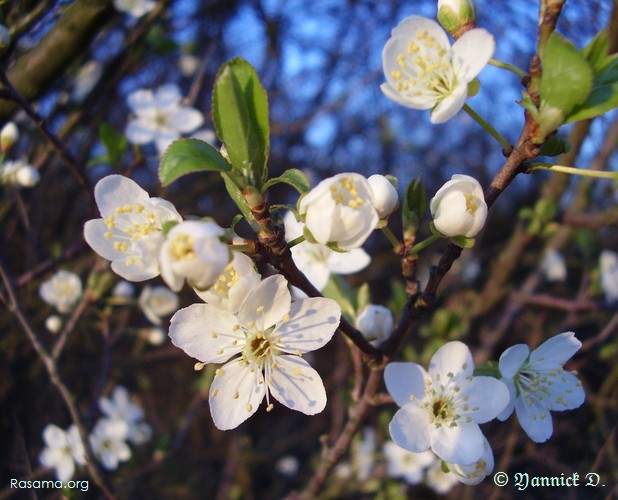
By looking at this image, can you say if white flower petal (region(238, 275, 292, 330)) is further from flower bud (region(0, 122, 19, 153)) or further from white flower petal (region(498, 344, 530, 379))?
flower bud (region(0, 122, 19, 153))

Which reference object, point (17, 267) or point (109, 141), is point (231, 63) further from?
point (17, 267)

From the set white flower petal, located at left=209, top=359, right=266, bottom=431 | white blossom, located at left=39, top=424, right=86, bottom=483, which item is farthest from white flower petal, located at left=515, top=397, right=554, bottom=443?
white blossom, located at left=39, top=424, right=86, bottom=483

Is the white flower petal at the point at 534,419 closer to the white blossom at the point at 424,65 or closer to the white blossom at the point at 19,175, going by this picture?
the white blossom at the point at 424,65

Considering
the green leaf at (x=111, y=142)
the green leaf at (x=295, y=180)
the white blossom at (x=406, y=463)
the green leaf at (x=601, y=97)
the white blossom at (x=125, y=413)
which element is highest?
the green leaf at (x=295, y=180)

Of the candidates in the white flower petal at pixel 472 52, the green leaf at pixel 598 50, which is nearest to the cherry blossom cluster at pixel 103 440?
the white flower petal at pixel 472 52

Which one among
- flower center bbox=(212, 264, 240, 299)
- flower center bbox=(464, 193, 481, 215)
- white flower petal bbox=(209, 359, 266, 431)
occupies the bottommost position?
white flower petal bbox=(209, 359, 266, 431)

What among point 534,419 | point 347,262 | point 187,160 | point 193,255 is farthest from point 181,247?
point 534,419
